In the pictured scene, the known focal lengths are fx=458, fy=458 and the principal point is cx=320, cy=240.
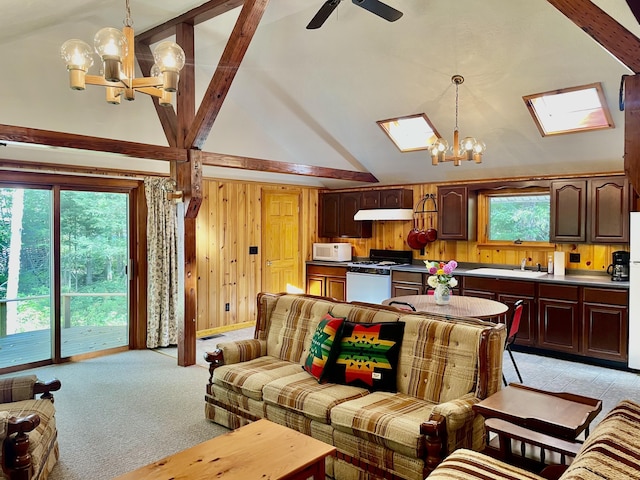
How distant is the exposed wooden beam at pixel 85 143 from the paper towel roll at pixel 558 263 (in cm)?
447

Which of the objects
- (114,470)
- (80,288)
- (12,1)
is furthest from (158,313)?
(12,1)

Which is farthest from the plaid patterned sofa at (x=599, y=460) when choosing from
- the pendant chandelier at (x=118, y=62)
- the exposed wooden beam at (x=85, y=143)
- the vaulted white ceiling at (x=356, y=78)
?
the exposed wooden beam at (x=85, y=143)

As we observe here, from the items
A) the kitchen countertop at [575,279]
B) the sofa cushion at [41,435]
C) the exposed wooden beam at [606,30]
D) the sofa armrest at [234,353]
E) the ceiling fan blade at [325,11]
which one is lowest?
the sofa cushion at [41,435]

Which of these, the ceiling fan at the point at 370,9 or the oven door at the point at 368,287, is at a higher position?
the ceiling fan at the point at 370,9

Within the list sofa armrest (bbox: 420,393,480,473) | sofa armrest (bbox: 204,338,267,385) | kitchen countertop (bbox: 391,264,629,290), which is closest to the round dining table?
kitchen countertop (bbox: 391,264,629,290)

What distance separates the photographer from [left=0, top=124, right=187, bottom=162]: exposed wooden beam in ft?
11.9

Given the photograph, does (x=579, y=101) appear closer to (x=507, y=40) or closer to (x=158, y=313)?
(x=507, y=40)

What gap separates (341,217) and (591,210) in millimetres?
3716

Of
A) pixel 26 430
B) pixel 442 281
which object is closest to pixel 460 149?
pixel 442 281

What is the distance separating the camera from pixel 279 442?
2305 mm

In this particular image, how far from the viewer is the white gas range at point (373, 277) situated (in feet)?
21.9

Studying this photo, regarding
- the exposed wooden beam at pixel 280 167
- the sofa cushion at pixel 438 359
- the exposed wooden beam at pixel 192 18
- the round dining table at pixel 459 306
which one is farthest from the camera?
the exposed wooden beam at pixel 280 167

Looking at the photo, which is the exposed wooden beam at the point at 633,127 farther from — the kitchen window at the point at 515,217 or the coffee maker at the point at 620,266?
the kitchen window at the point at 515,217

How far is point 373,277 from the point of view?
6.77 meters
